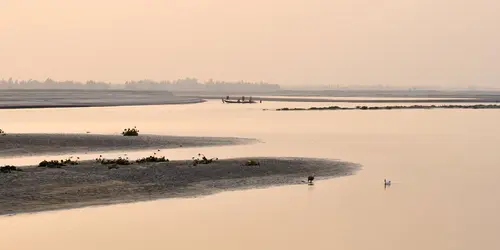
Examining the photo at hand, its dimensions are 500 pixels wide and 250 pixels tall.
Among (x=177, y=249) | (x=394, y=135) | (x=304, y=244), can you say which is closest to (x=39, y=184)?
(x=177, y=249)

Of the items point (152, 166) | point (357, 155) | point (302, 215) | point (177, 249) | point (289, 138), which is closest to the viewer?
point (177, 249)

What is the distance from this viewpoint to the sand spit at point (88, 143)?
136 feet

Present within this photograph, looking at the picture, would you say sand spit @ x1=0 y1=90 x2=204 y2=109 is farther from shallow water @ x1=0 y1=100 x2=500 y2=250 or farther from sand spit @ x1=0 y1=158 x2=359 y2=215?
shallow water @ x1=0 y1=100 x2=500 y2=250

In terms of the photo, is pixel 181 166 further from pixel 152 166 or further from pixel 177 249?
pixel 177 249

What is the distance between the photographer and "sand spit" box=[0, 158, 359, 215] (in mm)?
25297

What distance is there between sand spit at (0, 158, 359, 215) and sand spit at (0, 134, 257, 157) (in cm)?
910

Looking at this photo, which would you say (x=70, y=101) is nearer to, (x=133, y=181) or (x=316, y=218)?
(x=133, y=181)

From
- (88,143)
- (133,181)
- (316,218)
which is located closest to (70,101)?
(88,143)

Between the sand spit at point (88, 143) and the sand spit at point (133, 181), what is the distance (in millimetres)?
9105

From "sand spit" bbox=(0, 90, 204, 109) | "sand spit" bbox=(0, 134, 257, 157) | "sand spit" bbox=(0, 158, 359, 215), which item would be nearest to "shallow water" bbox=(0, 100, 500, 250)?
"sand spit" bbox=(0, 158, 359, 215)

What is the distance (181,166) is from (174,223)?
33.6ft

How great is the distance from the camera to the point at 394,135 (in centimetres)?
6003

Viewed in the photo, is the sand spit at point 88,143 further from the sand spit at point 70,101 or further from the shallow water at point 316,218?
the sand spit at point 70,101

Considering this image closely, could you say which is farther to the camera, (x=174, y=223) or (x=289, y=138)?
(x=289, y=138)
